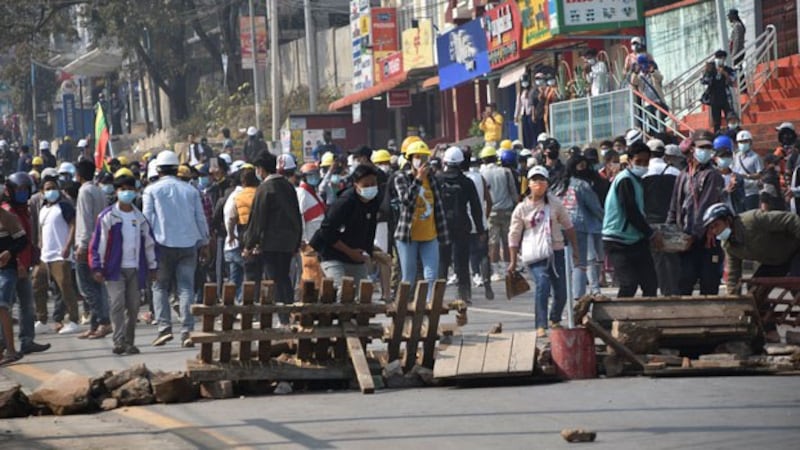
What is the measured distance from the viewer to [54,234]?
59.7 ft

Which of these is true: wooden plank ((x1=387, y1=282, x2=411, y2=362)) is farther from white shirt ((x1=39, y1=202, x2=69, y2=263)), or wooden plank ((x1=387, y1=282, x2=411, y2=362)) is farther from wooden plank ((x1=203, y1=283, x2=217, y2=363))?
white shirt ((x1=39, y1=202, x2=69, y2=263))

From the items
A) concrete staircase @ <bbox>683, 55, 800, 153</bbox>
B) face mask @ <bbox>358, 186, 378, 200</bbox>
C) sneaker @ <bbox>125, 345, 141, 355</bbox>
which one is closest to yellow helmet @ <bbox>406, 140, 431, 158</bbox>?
face mask @ <bbox>358, 186, 378, 200</bbox>

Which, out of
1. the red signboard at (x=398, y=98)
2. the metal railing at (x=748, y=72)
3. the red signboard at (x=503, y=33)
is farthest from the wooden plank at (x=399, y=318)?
the red signboard at (x=398, y=98)

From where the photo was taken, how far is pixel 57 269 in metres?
18.2

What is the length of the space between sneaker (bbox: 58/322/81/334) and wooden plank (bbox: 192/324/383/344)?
7.26 meters

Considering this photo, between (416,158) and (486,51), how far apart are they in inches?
940

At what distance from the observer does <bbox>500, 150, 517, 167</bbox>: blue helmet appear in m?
22.3

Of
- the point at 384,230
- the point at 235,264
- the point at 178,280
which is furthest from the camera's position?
the point at 384,230

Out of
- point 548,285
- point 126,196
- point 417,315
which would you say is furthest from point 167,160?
point 417,315

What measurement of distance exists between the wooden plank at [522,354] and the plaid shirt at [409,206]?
4410 mm

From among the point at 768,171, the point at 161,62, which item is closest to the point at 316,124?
the point at 161,62

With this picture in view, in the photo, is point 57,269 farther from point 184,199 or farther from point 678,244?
point 678,244

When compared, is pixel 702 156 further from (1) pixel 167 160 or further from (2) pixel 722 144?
(1) pixel 167 160

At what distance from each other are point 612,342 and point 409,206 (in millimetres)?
4755
